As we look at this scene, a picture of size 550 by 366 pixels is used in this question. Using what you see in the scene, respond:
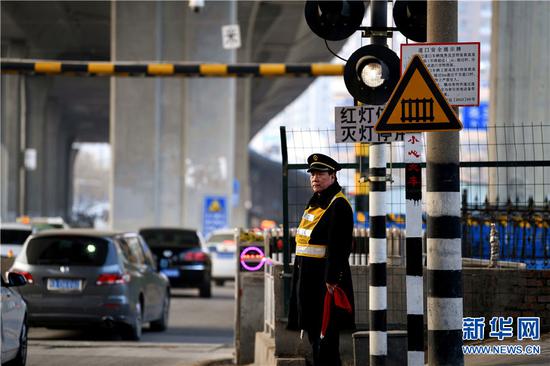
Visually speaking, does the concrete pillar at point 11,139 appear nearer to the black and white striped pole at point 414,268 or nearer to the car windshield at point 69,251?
the car windshield at point 69,251

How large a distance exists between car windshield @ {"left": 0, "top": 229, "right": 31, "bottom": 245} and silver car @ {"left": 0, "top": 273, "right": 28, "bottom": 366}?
47.5ft

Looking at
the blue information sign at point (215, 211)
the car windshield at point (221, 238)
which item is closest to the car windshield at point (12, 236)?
the car windshield at point (221, 238)

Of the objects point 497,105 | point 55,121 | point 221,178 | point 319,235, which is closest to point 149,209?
point 221,178

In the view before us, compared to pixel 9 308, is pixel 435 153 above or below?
above

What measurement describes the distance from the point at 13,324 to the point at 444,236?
524 centimetres

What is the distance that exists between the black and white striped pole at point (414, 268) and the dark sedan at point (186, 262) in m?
19.5

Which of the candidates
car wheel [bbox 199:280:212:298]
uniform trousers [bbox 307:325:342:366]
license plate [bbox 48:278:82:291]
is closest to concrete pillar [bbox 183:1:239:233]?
car wheel [bbox 199:280:212:298]

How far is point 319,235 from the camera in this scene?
33.8 ft

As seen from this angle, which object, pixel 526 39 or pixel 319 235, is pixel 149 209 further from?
pixel 319 235

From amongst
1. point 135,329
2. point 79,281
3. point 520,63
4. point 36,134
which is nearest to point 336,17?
point 79,281

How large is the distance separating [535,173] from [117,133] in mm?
29890

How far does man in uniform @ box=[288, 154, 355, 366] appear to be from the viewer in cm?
1015

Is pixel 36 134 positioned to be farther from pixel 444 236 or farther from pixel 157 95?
pixel 444 236

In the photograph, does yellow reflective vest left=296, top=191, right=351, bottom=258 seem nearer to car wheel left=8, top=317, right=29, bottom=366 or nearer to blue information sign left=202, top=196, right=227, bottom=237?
car wheel left=8, top=317, right=29, bottom=366
